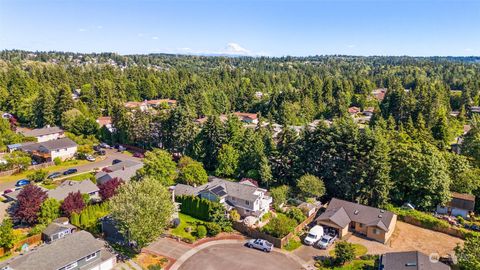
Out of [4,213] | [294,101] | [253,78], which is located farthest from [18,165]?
[253,78]

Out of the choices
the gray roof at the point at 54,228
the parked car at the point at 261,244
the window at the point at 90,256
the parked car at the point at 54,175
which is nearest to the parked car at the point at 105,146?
the parked car at the point at 54,175

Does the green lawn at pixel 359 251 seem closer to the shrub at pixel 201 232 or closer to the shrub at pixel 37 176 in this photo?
the shrub at pixel 201 232

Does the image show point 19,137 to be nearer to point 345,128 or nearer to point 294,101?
point 345,128

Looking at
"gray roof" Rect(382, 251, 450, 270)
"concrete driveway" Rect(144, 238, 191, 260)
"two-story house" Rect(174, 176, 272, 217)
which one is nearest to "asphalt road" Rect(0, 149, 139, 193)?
"two-story house" Rect(174, 176, 272, 217)

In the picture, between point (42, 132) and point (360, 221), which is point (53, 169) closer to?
point (42, 132)

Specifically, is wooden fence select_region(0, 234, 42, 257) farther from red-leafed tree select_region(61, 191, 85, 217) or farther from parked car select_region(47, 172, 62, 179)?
parked car select_region(47, 172, 62, 179)

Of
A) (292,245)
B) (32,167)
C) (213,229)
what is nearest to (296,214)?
(292,245)
